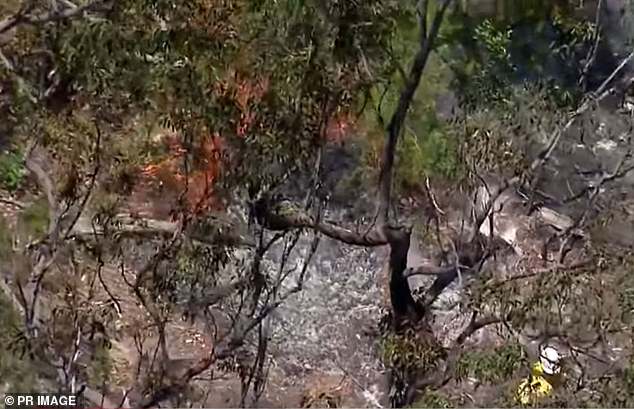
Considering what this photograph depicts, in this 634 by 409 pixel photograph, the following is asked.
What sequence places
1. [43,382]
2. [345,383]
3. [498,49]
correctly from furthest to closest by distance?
[498,49] → [345,383] → [43,382]

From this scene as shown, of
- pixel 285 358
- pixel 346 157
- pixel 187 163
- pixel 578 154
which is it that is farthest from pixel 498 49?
pixel 187 163

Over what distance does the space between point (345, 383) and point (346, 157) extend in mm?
918

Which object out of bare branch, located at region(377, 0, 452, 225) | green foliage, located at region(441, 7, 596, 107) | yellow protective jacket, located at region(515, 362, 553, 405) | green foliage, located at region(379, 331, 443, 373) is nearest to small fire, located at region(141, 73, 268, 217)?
bare branch, located at region(377, 0, 452, 225)

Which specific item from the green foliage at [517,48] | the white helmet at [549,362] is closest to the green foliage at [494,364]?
the white helmet at [549,362]

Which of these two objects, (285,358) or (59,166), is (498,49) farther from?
(59,166)

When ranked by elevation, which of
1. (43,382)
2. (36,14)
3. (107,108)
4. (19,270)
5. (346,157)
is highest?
(36,14)

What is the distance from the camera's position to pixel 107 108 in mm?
3275

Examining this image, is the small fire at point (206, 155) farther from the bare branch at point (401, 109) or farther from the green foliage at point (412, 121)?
the bare branch at point (401, 109)

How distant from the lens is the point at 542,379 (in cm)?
343

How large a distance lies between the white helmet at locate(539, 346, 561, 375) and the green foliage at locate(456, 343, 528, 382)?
0.73 feet

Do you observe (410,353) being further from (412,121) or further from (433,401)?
(412,121)

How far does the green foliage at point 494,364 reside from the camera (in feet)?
10.7

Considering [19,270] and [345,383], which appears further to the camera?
[345,383]

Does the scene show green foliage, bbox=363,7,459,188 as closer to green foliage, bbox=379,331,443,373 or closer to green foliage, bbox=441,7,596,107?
green foliage, bbox=441,7,596,107
